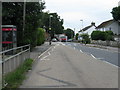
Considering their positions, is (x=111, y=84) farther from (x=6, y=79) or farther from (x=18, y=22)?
(x=18, y=22)

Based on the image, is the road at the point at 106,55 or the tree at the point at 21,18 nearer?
the road at the point at 106,55

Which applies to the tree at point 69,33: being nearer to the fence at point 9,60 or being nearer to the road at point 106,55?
the road at point 106,55

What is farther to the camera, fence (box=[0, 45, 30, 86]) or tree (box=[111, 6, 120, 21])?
tree (box=[111, 6, 120, 21])

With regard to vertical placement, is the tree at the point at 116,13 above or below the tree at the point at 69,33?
above

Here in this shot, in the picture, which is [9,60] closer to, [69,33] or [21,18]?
[21,18]

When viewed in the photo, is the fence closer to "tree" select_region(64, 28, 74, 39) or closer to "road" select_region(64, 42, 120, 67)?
"road" select_region(64, 42, 120, 67)

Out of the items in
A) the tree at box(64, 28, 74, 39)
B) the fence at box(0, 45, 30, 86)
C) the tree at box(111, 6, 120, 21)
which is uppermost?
the tree at box(111, 6, 120, 21)

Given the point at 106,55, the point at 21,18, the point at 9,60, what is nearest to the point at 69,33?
the point at 21,18

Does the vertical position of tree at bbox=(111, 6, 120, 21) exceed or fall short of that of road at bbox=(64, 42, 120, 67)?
it exceeds it

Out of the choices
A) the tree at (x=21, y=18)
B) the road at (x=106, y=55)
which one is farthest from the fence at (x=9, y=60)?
the tree at (x=21, y=18)

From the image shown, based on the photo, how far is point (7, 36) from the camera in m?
22.4

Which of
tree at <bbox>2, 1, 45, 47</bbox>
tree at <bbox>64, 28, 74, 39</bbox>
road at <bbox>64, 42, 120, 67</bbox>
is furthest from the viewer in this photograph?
tree at <bbox>64, 28, 74, 39</bbox>

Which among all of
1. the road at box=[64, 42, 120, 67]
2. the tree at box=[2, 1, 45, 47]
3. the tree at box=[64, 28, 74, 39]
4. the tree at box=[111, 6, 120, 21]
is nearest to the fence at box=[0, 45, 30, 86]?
the road at box=[64, 42, 120, 67]

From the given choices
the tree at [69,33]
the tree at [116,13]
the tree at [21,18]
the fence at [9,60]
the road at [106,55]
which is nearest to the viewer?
the fence at [9,60]
